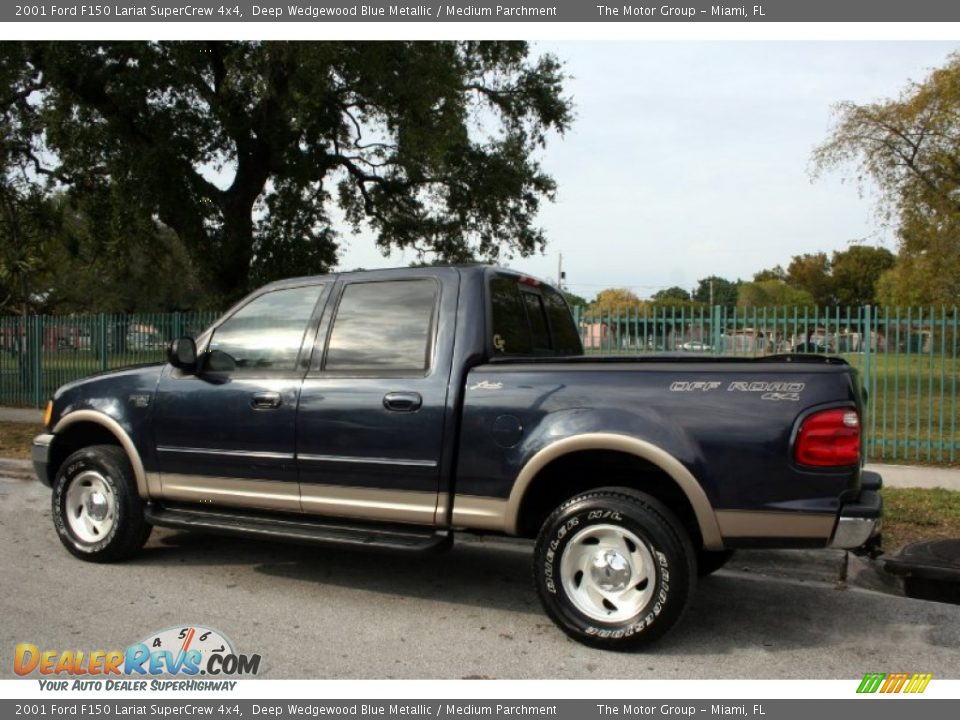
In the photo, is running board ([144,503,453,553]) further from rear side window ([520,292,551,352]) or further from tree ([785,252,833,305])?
tree ([785,252,833,305])

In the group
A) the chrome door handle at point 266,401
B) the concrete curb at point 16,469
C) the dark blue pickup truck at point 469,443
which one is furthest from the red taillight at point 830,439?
the concrete curb at point 16,469

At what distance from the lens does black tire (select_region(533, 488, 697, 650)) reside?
4.03m

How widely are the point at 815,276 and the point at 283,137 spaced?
7674 centimetres

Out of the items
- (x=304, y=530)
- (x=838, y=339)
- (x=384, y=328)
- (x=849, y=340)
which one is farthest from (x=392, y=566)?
(x=849, y=340)

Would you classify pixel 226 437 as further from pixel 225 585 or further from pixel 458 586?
pixel 458 586

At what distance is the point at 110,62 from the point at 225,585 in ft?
44.9

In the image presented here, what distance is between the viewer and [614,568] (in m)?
4.23

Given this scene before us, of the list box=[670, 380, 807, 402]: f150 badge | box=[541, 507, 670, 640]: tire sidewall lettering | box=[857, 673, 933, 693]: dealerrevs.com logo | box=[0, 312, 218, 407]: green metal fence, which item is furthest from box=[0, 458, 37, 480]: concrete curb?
box=[857, 673, 933, 693]: dealerrevs.com logo

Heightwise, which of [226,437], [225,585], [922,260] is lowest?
[225,585]

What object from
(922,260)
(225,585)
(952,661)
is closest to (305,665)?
(225,585)

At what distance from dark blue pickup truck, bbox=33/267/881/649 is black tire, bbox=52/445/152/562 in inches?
0.6

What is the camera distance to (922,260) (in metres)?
17.6

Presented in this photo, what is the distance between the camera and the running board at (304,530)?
462cm

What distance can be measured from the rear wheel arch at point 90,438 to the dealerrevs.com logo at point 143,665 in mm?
1585
